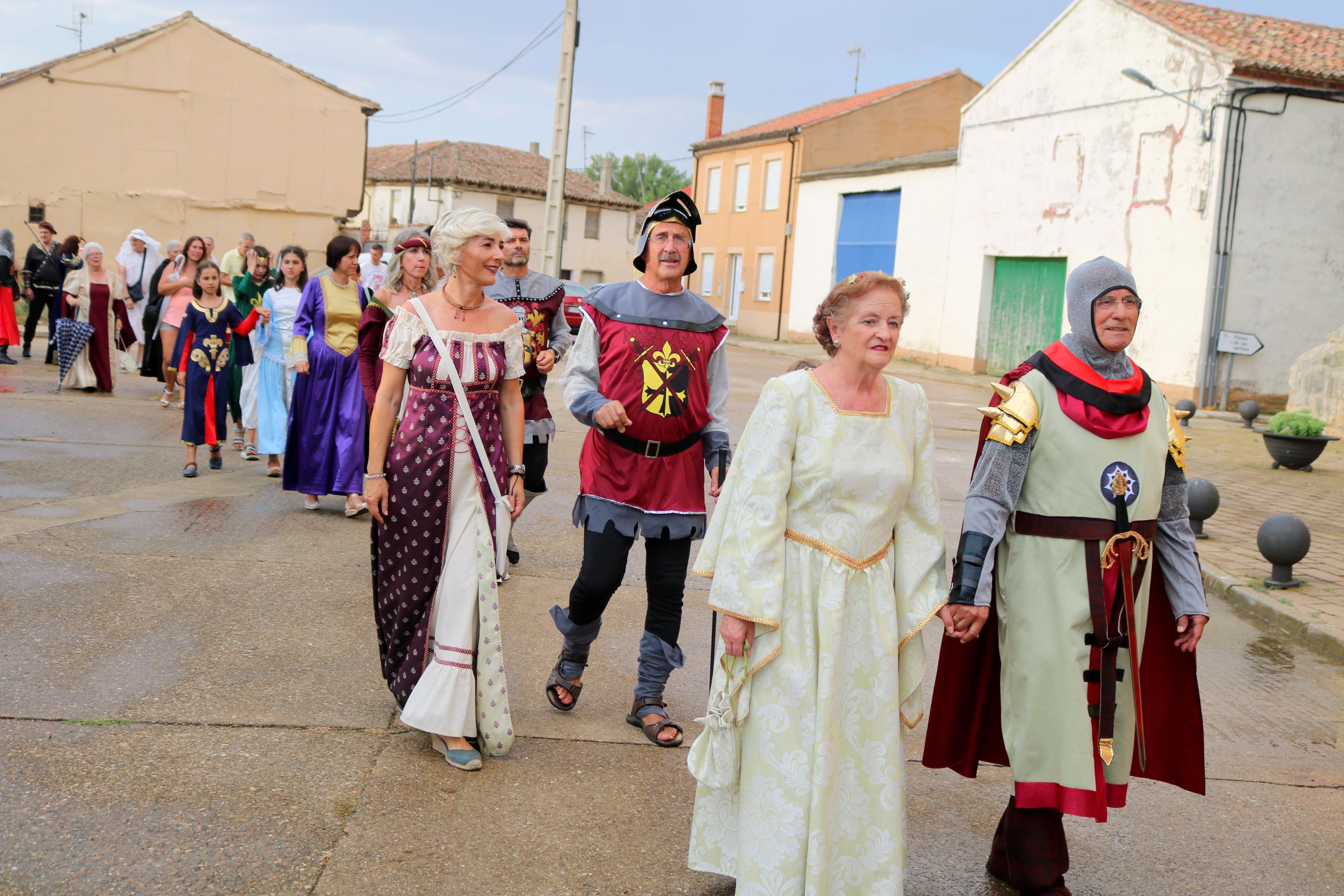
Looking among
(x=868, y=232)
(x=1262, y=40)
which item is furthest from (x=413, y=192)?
(x=1262, y=40)

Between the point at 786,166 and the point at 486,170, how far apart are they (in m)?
26.2

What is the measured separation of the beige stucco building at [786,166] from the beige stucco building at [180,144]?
1438 cm

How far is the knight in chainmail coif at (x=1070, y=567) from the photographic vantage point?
3.34 meters

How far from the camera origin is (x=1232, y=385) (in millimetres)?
21422

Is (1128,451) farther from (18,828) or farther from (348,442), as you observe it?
(348,442)

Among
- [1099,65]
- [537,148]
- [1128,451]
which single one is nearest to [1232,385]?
[1099,65]

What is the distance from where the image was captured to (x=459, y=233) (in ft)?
14.2

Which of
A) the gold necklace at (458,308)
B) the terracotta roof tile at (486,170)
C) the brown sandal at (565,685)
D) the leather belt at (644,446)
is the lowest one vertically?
the brown sandal at (565,685)

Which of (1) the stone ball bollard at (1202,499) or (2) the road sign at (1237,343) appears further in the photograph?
(2) the road sign at (1237,343)

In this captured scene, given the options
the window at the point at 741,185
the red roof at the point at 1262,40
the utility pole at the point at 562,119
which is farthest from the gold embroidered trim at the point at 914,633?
the window at the point at 741,185

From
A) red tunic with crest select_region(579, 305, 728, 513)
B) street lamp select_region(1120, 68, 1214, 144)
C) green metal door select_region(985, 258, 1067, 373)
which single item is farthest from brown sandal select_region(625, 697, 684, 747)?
green metal door select_region(985, 258, 1067, 373)

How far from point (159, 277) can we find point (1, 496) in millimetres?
6487

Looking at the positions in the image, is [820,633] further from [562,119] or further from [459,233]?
[562,119]

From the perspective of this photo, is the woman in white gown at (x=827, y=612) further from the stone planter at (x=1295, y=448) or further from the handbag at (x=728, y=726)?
the stone planter at (x=1295, y=448)
